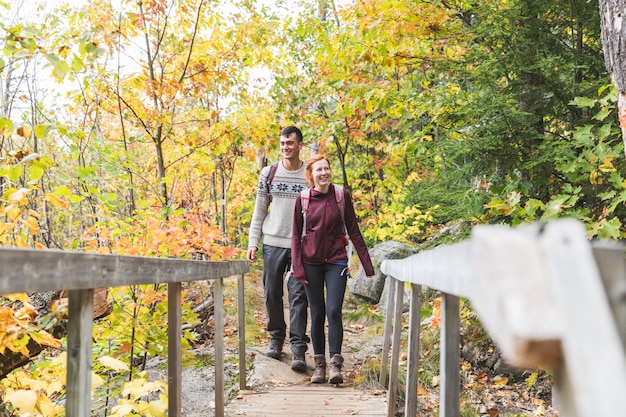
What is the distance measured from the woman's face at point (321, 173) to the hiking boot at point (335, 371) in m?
1.59

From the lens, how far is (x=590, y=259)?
0.55m

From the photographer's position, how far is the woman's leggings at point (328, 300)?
4.55 m

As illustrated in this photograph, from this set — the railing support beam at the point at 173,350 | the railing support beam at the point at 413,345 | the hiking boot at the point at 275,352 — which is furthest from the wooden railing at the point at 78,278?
the hiking boot at the point at 275,352

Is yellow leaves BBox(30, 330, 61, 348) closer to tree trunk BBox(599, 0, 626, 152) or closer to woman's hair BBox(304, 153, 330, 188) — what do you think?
woman's hair BBox(304, 153, 330, 188)

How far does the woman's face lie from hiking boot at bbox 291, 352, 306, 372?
5.82 ft

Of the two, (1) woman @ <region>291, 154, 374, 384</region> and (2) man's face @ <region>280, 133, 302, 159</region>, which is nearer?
(1) woman @ <region>291, 154, 374, 384</region>

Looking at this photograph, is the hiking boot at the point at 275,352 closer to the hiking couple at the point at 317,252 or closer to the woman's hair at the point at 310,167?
the hiking couple at the point at 317,252

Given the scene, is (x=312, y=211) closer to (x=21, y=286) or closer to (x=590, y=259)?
(x=21, y=286)

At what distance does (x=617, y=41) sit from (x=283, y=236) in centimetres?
326

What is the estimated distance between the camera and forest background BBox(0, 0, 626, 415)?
11.3ft

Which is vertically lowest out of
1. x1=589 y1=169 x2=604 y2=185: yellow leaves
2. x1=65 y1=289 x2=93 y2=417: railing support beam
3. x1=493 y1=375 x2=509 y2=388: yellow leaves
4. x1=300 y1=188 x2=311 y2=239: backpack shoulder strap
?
x1=493 y1=375 x2=509 y2=388: yellow leaves

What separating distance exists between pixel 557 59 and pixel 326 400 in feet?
11.0

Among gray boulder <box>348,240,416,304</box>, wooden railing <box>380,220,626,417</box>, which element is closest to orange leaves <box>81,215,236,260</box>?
wooden railing <box>380,220,626,417</box>

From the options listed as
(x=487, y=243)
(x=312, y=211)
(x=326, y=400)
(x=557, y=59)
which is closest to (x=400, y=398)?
(x=326, y=400)
